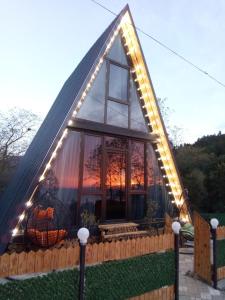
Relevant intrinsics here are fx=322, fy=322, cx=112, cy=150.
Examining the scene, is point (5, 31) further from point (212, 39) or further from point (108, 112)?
point (212, 39)

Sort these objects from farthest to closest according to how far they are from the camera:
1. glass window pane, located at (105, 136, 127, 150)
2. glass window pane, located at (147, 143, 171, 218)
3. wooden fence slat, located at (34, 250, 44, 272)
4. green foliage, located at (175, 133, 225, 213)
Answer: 1. green foliage, located at (175, 133, 225, 213)
2. glass window pane, located at (147, 143, 171, 218)
3. glass window pane, located at (105, 136, 127, 150)
4. wooden fence slat, located at (34, 250, 44, 272)

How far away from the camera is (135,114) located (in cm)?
913

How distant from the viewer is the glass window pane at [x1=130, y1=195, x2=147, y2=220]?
343 inches

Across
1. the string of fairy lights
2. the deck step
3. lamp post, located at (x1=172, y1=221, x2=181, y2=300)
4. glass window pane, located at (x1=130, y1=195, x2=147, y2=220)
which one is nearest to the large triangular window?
the string of fairy lights

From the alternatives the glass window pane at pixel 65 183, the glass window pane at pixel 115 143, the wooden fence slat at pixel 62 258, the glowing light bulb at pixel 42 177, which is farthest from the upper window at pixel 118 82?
the wooden fence slat at pixel 62 258

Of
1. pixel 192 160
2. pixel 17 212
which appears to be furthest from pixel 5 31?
pixel 192 160

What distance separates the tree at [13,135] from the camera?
22.7m

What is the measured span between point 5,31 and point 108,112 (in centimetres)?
661

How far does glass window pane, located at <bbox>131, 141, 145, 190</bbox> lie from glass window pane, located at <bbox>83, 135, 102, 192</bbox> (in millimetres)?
1195

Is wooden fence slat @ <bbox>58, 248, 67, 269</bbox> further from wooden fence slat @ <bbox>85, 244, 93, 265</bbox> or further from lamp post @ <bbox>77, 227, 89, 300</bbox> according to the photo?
wooden fence slat @ <bbox>85, 244, 93, 265</bbox>

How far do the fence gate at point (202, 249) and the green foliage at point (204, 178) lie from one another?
43.3 feet

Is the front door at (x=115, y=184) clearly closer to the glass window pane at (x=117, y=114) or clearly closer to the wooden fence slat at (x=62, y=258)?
the glass window pane at (x=117, y=114)

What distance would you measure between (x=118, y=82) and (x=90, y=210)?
359 centimetres

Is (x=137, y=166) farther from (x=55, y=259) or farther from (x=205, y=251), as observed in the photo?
(x=55, y=259)
